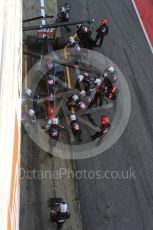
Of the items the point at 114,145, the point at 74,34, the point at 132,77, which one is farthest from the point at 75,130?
the point at 74,34

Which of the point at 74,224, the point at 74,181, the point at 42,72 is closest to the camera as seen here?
the point at 74,224

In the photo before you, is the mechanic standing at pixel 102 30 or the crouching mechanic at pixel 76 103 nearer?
the crouching mechanic at pixel 76 103

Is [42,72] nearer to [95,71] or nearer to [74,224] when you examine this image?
[95,71]

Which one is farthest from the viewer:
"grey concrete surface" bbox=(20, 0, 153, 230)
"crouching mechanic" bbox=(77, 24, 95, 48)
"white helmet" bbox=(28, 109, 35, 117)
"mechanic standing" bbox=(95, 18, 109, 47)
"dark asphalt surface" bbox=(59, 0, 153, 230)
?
"mechanic standing" bbox=(95, 18, 109, 47)

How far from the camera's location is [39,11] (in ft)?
60.6

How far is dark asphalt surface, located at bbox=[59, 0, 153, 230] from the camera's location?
1181 centimetres

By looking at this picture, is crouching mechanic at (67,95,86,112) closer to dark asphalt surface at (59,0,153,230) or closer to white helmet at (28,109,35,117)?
white helmet at (28,109,35,117)

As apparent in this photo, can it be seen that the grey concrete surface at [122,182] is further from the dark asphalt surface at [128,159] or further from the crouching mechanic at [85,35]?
the crouching mechanic at [85,35]

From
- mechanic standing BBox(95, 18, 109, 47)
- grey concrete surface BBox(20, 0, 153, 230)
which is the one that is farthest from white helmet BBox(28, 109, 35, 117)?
mechanic standing BBox(95, 18, 109, 47)

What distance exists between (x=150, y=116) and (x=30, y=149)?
501 centimetres

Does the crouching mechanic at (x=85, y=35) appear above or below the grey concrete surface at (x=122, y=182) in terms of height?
above

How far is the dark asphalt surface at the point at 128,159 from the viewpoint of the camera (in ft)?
38.8

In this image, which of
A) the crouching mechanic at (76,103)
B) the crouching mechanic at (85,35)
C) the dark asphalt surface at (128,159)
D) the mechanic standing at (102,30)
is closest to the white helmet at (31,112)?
the crouching mechanic at (76,103)

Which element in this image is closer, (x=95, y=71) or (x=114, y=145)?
(x=114, y=145)
